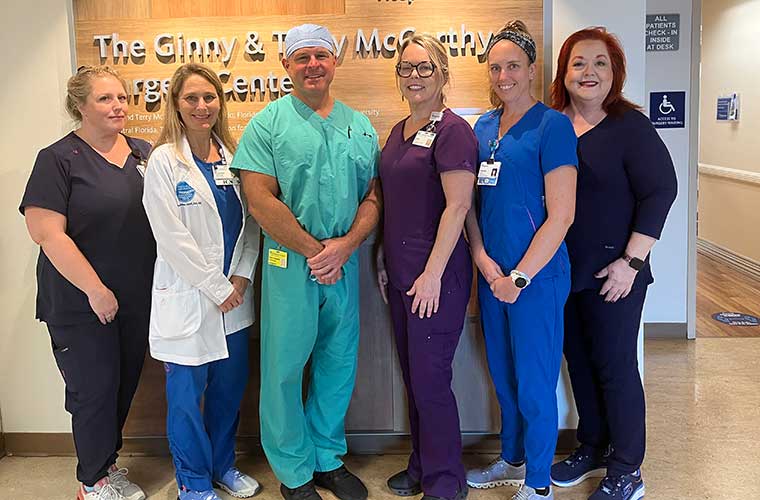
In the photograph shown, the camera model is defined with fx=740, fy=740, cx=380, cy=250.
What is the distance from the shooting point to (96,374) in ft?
8.59

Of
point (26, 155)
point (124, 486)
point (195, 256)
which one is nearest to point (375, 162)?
point (195, 256)

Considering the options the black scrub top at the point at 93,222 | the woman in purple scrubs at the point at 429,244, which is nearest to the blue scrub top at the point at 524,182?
the woman in purple scrubs at the point at 429,244

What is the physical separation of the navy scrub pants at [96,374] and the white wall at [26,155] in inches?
19.5

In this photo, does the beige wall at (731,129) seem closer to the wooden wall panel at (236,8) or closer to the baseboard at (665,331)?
the baseboard at (665,331)

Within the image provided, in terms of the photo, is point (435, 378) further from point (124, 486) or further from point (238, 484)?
point (124, 486)

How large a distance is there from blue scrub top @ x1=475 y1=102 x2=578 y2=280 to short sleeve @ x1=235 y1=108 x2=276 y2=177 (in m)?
0.72

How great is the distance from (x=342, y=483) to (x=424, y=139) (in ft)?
4.34

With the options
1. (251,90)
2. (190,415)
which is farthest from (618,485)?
(251,90)

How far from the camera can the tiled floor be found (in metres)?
2.82

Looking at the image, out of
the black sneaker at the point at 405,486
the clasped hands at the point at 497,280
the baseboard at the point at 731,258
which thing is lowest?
the black sneaker at the point at 405,486

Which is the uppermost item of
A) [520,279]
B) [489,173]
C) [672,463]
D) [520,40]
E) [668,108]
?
[520,40]

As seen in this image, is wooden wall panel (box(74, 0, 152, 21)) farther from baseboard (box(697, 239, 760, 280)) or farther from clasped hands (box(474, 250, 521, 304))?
baseboard (box(697, 239, 760, 280))

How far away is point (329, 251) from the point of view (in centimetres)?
252

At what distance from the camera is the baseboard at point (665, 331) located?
15.6 feet
